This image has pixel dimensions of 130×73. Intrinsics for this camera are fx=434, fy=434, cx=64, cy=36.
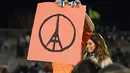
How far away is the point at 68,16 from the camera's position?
221 centimetres

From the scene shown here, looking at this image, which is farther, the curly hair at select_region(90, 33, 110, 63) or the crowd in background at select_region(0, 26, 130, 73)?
the crowd in background at select_region(0, 26, 130, 73)

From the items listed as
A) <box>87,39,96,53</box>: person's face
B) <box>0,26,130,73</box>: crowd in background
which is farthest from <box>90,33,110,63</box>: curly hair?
<box>0,26,130,73</box>: crowd in background

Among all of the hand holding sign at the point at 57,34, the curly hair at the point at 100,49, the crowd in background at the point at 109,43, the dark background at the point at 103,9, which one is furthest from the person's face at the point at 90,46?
the dark background at the point at 103,9

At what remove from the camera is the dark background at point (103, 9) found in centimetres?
1184

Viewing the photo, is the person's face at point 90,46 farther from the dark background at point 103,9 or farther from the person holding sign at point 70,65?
the dark background at point 103,9

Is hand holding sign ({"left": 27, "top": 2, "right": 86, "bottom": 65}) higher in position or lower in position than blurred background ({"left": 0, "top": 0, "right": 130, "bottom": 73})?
higher

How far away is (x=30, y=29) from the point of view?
11.1 m

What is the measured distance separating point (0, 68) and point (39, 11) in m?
7.13

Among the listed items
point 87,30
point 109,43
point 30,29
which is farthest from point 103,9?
point 87,30

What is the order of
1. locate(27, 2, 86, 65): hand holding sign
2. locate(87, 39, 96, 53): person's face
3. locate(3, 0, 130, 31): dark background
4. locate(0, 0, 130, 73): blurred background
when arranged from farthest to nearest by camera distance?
locate(3, 0, 130, 31): dark background
locate(0, 0, 130, 73): blurred background
locate(87, 39, 96, 53): person's face
locate(27, 2, 86, 65): hand holding sign

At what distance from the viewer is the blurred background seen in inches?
383

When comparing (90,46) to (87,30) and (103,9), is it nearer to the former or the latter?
(87,30)

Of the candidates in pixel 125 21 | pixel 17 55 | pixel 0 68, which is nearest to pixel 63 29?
pixel 0 68

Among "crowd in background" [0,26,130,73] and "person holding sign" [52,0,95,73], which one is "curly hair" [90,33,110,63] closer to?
"person holding sign" [52,0,95,73]
